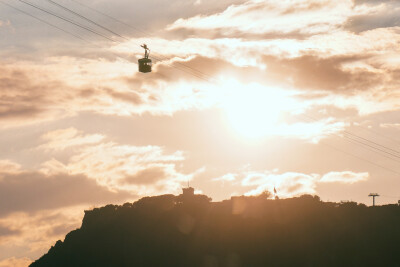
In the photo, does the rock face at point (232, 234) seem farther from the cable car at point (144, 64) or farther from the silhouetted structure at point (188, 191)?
the cable car at point (144, 64)

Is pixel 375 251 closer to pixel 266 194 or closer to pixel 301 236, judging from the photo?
pixel 301 236

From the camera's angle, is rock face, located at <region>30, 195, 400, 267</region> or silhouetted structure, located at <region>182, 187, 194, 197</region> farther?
silhouetted structure, located at <region>182, 187, 194, 197</region>

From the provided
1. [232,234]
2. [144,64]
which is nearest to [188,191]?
[232,234]

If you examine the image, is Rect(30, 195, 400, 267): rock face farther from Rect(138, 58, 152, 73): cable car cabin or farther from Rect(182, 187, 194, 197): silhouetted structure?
Rect(138, 58, 152, 73): cable car cabin

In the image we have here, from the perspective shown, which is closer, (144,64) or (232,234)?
(144,64)

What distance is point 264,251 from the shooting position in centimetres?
14050

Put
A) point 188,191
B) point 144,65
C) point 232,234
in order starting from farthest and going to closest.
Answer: point 188,191 → point 232,234 → point 144,65

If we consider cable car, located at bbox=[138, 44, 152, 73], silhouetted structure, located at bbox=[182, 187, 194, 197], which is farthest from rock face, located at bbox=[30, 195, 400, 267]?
cable car, located at bbox=[138, 44, 152, 73]

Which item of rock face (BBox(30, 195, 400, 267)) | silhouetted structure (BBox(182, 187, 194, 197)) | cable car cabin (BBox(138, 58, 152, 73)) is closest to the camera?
cable car cabin (BBox(138, 58, 152, 73))

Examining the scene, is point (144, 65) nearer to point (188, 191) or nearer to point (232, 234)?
point (232, 234)

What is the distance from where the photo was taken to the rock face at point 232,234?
12988 cm

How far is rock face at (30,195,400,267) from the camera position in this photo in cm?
12988

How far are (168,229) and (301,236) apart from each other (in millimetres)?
39467

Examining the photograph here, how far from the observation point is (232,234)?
147875 mm
